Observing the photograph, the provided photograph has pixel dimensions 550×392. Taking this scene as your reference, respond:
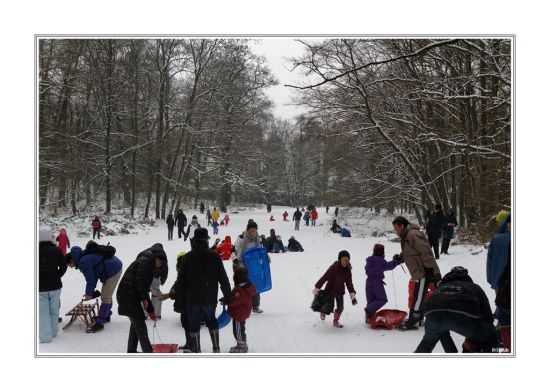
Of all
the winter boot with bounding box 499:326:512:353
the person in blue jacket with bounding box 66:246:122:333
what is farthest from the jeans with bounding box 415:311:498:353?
the person in blue jacket with bounding box 66:246:122:333

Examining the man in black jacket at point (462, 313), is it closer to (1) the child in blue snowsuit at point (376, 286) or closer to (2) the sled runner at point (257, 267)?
(1) the child in blue snowsuit at point (376, 286)

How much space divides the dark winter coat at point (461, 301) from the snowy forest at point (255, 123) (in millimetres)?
3528

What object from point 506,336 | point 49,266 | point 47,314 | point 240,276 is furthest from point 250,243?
point 506,336

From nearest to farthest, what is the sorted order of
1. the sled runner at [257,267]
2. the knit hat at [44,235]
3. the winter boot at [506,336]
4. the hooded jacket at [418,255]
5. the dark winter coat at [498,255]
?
the winter boot at [506,336] → the dark winter coat at [498,255] → the knit hat at [44,235] → the hooded jacket at [418,255] → the sled runner at [257,267]

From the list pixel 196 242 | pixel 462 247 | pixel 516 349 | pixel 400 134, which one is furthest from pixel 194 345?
pixel 400 134

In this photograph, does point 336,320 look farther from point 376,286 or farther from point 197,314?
point 197,314

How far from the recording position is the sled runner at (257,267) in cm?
820

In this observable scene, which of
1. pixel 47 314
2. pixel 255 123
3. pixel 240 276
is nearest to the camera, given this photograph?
pixel 240 276

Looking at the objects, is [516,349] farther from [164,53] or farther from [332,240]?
[164,53]

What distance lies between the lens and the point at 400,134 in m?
19.0

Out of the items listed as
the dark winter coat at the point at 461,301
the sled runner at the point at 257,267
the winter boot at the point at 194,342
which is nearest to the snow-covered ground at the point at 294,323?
the winter boot at the point at 194,342

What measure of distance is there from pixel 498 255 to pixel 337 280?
2400 mm

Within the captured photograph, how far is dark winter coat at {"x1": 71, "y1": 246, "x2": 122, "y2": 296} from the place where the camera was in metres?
7.20

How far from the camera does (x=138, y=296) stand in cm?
571
